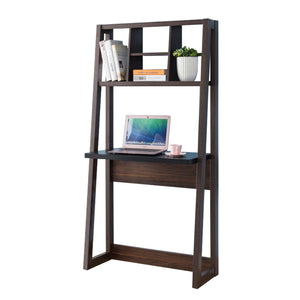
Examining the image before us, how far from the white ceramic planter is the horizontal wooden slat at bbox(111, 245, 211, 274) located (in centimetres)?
137

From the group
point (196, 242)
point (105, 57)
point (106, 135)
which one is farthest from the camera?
point (106, 135)

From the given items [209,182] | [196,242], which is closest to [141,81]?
[209,182]

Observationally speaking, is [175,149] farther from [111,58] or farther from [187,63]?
[111,58]

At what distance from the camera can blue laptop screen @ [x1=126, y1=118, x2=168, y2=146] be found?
15.6 feet

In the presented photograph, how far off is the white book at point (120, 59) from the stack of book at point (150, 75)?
114 millimetres

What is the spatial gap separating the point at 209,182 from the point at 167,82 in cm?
80

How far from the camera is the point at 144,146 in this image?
479 centimetres

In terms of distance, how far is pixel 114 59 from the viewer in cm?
468

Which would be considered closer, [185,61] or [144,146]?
[185,61]

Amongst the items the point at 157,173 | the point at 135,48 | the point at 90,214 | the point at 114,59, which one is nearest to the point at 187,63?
the point at 135,48

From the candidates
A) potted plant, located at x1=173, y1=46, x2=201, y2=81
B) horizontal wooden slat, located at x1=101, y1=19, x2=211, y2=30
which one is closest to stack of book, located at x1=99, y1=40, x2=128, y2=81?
horizontal wooden slat, located at x1=101, y1=19, x2=211, y2=30

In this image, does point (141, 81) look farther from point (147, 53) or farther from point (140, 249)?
point (140, 249)

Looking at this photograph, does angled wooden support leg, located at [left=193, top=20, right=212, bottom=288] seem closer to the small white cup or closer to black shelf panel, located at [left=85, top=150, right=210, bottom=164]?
black shelf panel, located at [left=85, top=150, right=210, bottom=164]

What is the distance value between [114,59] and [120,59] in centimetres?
5
